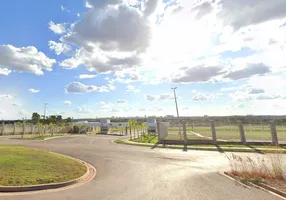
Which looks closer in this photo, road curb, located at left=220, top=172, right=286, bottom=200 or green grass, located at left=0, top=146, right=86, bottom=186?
road curb, located at left=220, top=172, right=286, bottom=200

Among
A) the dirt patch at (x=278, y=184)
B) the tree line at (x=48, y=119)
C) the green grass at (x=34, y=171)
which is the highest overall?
the tree line at (x=48, y=119)

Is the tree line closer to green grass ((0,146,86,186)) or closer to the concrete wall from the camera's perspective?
the concrete wall

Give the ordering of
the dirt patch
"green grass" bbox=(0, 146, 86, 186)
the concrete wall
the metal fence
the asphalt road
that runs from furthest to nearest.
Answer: the concrete wall
the metal fence
"green grass" bbox=(0, 146, 86, 186)
the dirt patch
the asphalt road

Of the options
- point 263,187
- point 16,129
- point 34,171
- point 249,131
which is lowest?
point 263,187

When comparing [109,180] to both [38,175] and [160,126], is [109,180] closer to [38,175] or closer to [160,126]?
[38,175]

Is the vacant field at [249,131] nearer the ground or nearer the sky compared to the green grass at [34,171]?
nearer the sky

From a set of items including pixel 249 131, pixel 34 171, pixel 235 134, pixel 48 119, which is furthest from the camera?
pixel 48 119

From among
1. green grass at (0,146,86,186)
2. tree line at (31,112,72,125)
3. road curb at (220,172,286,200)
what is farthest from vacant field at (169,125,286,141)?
tree line at (31,112,72,125)

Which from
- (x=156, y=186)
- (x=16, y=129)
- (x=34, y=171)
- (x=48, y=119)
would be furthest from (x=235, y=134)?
(x=48, y=119)

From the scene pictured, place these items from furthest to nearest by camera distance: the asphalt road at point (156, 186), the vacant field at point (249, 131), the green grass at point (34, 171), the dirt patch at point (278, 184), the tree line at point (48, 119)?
the tree line at point (48, 119) → the vacant field at point (249, 131) → the green grass at point (34, 171) → the dirt patch at point (278, 184) → the asphalt road at point (156, 186)

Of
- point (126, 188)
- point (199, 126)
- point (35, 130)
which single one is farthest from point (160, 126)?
point (35, 130)

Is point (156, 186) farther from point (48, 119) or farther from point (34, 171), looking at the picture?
point (48, 119)

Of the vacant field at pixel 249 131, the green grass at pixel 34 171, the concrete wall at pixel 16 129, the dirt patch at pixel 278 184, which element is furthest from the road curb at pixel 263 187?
the concrete wall at pixel 16 129

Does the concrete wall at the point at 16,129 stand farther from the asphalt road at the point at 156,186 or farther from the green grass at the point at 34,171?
the asphalt road at the point at 156,186
